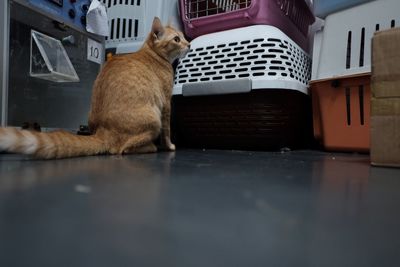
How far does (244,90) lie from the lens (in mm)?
1246

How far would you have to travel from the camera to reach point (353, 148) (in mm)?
1269

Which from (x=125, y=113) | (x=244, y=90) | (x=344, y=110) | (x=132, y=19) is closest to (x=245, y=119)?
(x=244, y=90)

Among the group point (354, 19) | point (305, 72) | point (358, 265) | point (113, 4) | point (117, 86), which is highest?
point (113, 4)

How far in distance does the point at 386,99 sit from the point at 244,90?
21.7 inches

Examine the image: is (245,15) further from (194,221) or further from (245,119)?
(194,221)

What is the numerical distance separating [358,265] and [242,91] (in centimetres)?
106

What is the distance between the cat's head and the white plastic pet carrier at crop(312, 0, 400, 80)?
62 cm

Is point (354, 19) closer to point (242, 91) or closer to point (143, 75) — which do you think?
point (242, 91)

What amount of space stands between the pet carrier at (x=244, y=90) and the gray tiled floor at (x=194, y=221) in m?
0.71

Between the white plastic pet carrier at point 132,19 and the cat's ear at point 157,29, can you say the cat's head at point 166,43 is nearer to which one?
the cat's ear at point 157,29

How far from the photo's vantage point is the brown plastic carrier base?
1.29 metres

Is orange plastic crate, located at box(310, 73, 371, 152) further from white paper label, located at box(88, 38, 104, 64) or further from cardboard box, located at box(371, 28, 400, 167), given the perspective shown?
white paper label, located at box(88, 38, 104, 64)

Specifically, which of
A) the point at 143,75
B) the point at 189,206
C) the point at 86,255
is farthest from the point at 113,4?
the point at 86,255

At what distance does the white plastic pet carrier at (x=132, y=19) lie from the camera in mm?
1519
